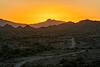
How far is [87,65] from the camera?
4181 cm

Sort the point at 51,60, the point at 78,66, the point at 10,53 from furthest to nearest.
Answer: the point at 10,53
the point at 51,60
the point at 78,66

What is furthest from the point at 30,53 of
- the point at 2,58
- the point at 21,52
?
the point at 2,58

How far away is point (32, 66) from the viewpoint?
4334cm

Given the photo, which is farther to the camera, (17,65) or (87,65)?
(17,65)

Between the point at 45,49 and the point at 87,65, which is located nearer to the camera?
the point at 87,65

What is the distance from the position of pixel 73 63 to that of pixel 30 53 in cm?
2239

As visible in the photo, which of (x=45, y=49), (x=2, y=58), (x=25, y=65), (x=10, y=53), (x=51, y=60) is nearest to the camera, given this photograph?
(x=25, y=65)

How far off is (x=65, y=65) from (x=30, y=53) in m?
23.3

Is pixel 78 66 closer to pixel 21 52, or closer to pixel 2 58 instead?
pixel 2 58

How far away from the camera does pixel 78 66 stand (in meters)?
41.4

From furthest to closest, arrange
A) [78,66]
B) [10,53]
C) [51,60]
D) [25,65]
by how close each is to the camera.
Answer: [10,53] < [51,60] < [25,65] < [78,66]

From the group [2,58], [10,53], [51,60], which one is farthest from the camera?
[10,53]

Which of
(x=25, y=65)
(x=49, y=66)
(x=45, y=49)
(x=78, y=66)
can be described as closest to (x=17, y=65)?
(x=25, y=65)

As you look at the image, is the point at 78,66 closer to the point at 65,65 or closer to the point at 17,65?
the point at 65,65
